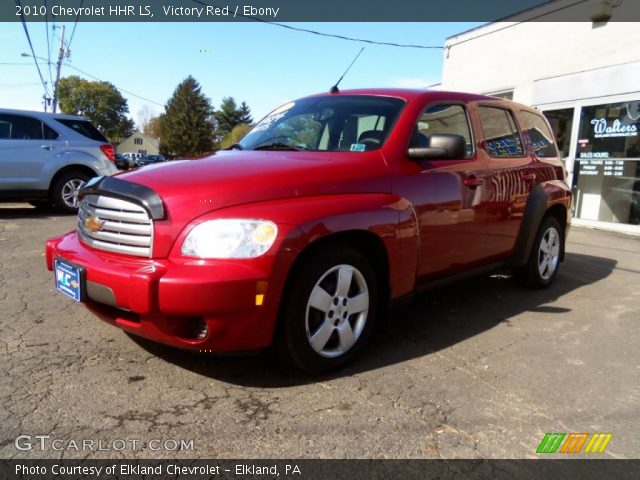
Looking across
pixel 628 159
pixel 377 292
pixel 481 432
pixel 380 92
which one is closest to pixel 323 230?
pixel 377 292

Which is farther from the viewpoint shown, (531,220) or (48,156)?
(48,156)

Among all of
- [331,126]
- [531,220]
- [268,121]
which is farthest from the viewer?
[531,220]

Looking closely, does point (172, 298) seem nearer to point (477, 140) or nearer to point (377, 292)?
point (377, 292)

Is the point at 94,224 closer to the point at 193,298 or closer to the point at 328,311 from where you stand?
the point at 193,298

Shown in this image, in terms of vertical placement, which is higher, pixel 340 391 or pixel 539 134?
pixel 539 134

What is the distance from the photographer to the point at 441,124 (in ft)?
12.3

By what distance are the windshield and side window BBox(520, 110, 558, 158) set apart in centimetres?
185

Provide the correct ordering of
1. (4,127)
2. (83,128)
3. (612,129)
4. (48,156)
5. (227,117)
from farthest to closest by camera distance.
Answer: (227,117)
(612,129)
(83,128)
(48,156)
(4,127)

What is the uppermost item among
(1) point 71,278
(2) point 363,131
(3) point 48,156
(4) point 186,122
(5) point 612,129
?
(4) point 186,122

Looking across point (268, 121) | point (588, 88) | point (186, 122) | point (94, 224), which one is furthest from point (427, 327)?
point (186, 122)

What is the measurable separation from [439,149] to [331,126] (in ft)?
2.76

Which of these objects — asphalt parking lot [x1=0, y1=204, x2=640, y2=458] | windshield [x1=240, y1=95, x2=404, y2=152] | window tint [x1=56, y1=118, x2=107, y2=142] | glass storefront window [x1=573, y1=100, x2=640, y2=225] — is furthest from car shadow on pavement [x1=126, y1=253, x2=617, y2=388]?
window tint [x1=56, y1=118, x2=107, y2=142]

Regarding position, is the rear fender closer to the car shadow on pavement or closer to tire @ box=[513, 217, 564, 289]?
tire @ box=[513, 217, 564, 289]

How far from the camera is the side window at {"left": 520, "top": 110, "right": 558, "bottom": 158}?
15.6 ft
